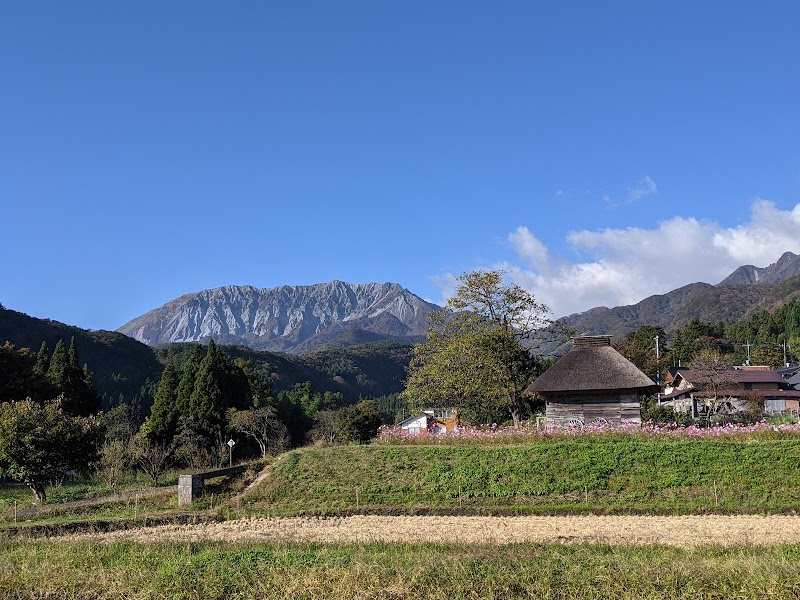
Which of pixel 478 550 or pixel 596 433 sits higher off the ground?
pixel 596 433

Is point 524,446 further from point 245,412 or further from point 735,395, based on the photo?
point 735,395

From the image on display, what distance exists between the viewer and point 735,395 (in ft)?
159

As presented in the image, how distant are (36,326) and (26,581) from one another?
99.5 meters

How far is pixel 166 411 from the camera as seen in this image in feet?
131

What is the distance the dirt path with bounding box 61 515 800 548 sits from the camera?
10875mm

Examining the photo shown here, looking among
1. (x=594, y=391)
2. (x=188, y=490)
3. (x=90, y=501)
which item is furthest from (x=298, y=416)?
(x=188, y=490)

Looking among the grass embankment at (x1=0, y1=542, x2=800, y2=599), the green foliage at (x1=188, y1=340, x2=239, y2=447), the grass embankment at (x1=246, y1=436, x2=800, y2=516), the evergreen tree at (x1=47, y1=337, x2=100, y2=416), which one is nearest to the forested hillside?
the evergreen tree at (x1=47, y1=337, x2=100, y2=416)

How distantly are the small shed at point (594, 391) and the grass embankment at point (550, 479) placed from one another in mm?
4190

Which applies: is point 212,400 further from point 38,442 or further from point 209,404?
point 38,442

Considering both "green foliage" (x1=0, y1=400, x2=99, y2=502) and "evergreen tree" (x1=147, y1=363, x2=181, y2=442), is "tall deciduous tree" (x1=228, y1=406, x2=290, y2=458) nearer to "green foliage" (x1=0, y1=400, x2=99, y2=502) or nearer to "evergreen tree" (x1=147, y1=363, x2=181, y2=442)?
"evergreen tree" (x1=147, y1=363, x2=181, y2=442)

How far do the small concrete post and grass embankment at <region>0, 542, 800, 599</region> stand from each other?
8.24 meters

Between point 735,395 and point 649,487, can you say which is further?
point 735,395

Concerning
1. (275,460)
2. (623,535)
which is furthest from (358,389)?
(623,535)

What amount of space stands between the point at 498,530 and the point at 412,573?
18.5 feet
